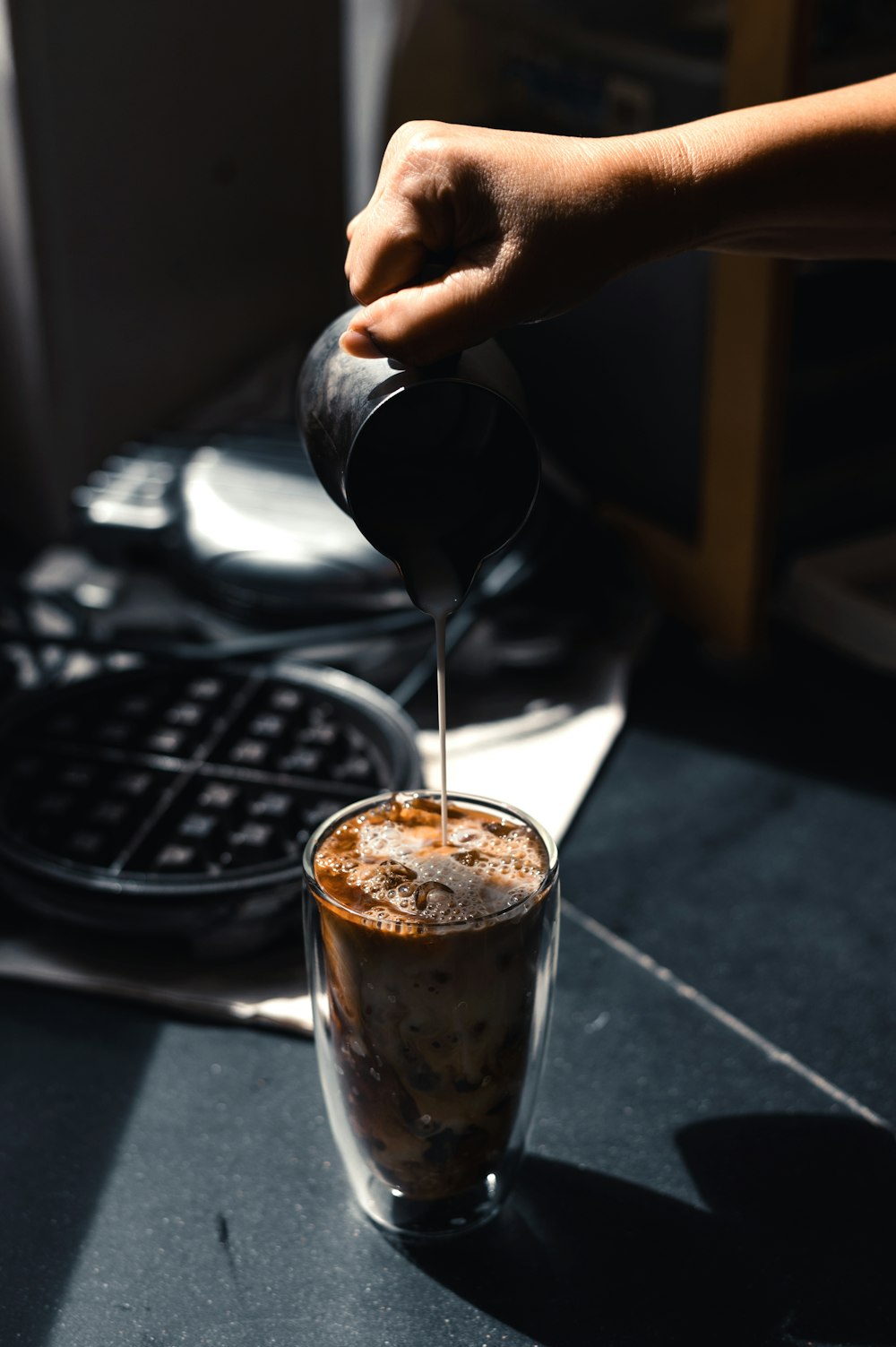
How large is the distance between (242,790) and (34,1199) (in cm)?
30

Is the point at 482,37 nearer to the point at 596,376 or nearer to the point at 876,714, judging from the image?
the point at 596,376

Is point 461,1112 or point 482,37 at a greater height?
point 482,37

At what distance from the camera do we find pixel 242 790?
2.91ft

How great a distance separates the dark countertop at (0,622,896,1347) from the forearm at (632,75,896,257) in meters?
0.44

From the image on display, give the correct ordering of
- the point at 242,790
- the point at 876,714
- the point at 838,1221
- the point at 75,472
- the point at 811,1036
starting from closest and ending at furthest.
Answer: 1. the point at 838,1221
2. the point at 811,1036
3. the point at 242,790
4. the point at 876,714
5. the point at 75,472

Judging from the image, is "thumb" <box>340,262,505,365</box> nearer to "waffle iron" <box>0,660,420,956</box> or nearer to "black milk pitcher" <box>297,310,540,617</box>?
"black milk pitcher" <box>297,310,540,617</box>

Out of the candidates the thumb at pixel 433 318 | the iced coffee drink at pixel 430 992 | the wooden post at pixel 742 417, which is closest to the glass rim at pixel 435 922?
the iced coffee drink at pixel 430 992

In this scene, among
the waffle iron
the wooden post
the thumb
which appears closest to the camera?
the thumb

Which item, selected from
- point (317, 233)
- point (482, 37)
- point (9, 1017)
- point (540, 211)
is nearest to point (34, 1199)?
point (9, 1017)

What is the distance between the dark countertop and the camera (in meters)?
0.60

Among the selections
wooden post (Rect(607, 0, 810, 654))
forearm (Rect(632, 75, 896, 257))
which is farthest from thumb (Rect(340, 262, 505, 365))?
→ wooden post (Rect(607, 0, 810, 654))

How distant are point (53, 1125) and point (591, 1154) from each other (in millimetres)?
289

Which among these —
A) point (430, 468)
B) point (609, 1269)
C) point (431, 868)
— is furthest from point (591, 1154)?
point (430, 468)

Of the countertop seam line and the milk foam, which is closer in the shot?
the milk foam
